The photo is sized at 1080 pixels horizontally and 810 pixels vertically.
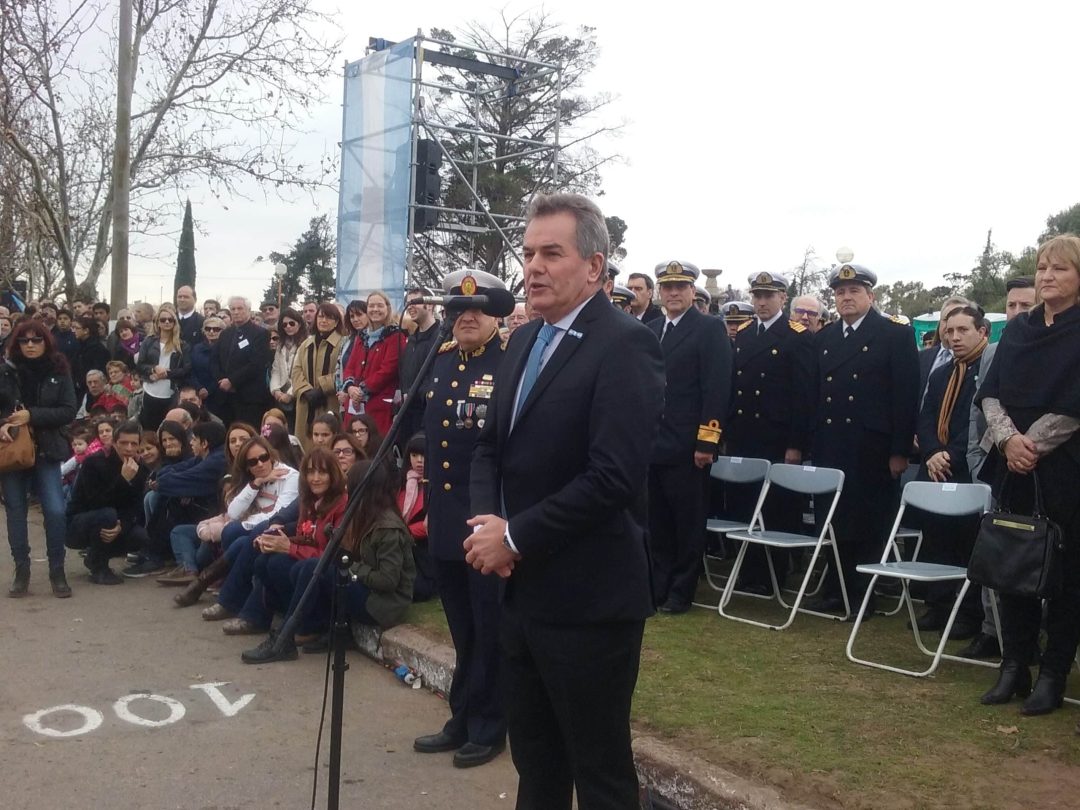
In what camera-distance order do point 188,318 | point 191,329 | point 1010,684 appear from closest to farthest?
point 1010,684 → point 191,329 → point 188,318

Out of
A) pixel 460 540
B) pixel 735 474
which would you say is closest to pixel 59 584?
pixel 460 540

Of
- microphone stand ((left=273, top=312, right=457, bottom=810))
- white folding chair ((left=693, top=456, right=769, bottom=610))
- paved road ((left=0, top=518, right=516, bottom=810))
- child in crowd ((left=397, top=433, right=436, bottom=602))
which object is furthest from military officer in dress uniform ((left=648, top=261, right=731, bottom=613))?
microphone stand ((left=273, top=312, right=457, bottom=810))

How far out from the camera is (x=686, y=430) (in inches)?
262

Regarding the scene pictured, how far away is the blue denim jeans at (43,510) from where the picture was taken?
25.3 ft

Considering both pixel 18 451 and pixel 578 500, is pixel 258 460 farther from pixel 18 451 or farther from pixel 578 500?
pixel 578 500

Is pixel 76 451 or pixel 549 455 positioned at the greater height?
pixel 549 455

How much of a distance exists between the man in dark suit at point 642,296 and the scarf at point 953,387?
2.32 meters

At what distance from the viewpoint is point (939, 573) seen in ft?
17.7

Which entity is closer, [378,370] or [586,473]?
[586,473]

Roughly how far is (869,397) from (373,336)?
3969 mm

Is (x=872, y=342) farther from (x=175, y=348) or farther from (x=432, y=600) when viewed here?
(x=175, y=348)

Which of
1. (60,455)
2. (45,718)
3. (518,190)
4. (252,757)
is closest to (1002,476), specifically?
(252,757)

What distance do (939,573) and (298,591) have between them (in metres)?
3.40

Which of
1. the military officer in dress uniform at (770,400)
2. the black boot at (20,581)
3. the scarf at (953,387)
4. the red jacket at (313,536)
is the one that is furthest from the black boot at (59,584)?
the scarf at (953,387)
